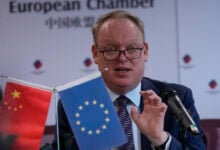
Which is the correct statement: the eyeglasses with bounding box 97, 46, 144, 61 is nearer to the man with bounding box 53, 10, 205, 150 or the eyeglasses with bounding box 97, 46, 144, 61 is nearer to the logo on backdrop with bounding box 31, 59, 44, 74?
the man with bounding box 53, 10, 205, 150

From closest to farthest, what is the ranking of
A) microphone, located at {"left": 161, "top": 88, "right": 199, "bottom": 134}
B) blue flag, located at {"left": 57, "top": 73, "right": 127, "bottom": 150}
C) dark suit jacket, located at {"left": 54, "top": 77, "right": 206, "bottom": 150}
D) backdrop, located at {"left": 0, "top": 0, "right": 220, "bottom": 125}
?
microphone, located at {"left": 161, "top": 88, "right": 199, "bottom": 134} < blue flag, located at {"left": 57, "top": 73, "right": 127, "bottom": 150} < dark suit jacket, located at {"left": 54, "top": 77, "right": 206, "bottom": 150} < backdrop, located at {"left": 0, "top": 0, "right": 220, "bottom": 125}

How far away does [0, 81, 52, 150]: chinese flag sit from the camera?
1.16 m

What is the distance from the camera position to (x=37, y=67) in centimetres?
315

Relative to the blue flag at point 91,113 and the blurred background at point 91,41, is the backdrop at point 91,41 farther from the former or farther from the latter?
the blue flag at point 91,113

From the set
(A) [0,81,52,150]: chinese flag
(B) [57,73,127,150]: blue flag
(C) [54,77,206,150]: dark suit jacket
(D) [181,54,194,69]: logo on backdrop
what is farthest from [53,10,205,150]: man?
(D) [181,54,194,69]: logo on backdrop

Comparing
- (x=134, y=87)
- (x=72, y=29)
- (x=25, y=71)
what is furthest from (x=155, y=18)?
(x=134, y=87)

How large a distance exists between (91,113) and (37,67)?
1976 mm

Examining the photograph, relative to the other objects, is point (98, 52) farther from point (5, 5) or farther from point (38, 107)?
point (5, 5)

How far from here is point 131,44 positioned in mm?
1461

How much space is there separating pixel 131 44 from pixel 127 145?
1.16 feet

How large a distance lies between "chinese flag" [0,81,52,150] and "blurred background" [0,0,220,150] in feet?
6.00

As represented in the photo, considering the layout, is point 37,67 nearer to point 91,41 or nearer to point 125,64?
point 91,41

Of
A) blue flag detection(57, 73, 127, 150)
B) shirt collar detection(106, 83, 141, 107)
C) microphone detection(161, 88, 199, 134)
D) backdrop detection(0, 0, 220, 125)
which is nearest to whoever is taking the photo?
microphone detection(161, 88, 199, 134)

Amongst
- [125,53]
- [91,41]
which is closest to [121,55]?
[125,53]
